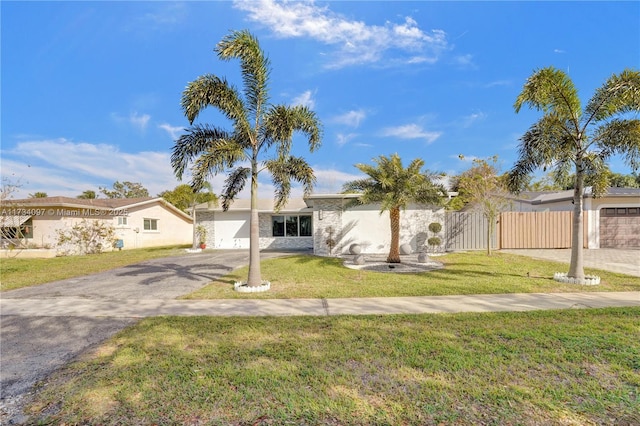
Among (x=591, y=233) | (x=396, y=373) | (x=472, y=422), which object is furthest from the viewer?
(x=591, y=233)

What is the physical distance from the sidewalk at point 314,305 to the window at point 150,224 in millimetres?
18174

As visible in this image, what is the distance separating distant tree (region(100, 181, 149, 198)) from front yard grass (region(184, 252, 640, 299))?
1743 inches

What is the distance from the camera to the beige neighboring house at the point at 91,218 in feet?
58.2

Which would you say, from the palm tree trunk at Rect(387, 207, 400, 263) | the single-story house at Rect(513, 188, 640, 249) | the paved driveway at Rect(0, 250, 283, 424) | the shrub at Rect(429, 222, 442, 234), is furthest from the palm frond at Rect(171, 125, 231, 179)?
the single-story house at Rect(513, 188, 640, 249)

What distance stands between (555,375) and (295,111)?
23.7 ft

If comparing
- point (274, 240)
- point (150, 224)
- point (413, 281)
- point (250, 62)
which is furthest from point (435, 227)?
point (150, 224)

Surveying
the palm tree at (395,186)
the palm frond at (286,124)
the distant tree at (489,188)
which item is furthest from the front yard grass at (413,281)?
the palm frond at (286,124)

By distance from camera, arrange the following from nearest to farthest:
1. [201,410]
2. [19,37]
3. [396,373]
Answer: [201,410], [396,373], [19,37]

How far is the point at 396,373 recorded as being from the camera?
334 cm

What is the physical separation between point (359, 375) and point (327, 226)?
41.2 feet

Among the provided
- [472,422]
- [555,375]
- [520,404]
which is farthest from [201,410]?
[555,375]

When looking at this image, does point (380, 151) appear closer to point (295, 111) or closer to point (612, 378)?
point (295, 111)

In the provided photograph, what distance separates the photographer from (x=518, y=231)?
16578mm

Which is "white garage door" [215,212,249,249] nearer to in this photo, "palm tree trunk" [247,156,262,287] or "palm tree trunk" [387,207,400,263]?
"palm tree trunk" [387,207,400,263]
